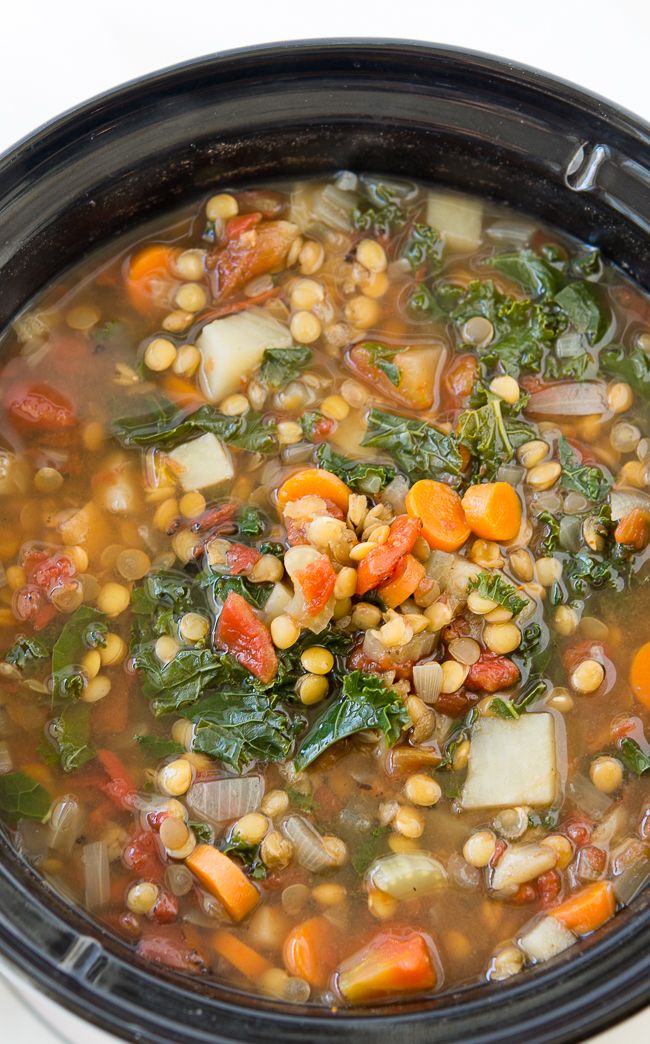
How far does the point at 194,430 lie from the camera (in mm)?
4379

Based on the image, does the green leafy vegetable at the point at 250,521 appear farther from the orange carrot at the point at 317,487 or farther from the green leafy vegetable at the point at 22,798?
the green leafy vegetable at the point at 22,798

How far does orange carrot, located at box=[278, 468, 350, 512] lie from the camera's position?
419cm

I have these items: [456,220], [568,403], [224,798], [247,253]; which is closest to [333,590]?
[224,798]

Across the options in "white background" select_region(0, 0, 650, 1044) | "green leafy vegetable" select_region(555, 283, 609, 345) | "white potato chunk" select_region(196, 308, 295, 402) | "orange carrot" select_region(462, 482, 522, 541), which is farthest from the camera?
"white background" select_region(0, 0, 650, 1044)

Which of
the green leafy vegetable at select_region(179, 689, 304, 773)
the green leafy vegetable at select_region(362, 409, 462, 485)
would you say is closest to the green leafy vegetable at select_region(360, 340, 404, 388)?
the green leafy vegetable at select_region(362, 409, 462, 485)

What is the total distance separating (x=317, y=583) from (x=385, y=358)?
106cm

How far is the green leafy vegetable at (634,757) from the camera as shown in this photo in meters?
3.99

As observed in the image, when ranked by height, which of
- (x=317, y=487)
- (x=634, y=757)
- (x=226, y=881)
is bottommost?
(x=226, y=881)

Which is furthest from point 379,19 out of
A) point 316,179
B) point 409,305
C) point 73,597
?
point 73,597

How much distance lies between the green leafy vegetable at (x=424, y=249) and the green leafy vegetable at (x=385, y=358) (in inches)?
15.1

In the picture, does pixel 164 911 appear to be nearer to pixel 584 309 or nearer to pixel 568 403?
pixel 568 403

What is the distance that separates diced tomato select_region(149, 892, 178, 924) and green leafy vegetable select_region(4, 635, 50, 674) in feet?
2.99

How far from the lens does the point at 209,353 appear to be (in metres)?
4.44

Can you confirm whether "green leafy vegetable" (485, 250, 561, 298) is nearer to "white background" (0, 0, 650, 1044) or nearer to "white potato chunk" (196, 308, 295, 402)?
"white potato chunk" (196, 308, 295, 402)
